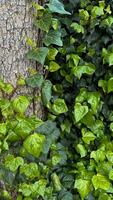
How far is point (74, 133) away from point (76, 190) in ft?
1.05

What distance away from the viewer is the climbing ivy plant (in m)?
1.76

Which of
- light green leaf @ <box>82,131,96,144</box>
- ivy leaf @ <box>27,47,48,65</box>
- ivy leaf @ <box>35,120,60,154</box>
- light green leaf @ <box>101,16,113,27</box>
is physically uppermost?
light green leaf @ <box>101,16,113,27</box>

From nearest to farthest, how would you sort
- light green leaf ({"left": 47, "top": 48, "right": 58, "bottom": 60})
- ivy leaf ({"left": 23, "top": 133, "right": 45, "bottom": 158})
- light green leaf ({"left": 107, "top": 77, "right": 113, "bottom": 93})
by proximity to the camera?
ivy leaf ({"left": 23, "top": 133, "right": 45, "bottom": 158})
light green leaf ({"left": 47, "top": 48, "right": 58, "bottom": 60})
light green leaf ({"left": 107, "top": 77, "right": 113, "bottom": 93})

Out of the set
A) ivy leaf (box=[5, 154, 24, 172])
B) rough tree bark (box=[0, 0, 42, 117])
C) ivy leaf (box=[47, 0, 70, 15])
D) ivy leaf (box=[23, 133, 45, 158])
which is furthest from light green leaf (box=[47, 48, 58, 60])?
ivy leaf (box=[5, 154, 24, 172])

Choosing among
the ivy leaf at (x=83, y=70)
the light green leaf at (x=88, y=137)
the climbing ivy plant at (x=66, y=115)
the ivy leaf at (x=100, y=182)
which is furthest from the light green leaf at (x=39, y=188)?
the ivy leaf at (x=83, y=70)

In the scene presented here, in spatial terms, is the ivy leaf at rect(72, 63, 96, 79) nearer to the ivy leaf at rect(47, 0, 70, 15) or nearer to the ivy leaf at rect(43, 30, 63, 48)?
the ivy leaf at rect(43, 30, 63, 48)

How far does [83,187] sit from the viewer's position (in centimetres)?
183

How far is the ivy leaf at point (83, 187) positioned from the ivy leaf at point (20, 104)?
0.47 meters

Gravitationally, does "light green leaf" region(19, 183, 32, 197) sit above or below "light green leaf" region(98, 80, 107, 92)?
below

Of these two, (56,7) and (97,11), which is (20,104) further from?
(97,11)

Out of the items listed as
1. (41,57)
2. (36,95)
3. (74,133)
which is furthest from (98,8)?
(74,133)

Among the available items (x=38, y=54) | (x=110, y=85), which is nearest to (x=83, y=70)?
(x=110, y=85)

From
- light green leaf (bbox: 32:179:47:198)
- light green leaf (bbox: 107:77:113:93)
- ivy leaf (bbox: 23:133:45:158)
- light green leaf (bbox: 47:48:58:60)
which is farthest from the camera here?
light green leaf (bbox: 107:77:113:93)

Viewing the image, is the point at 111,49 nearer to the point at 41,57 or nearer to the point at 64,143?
the point at 41,57
